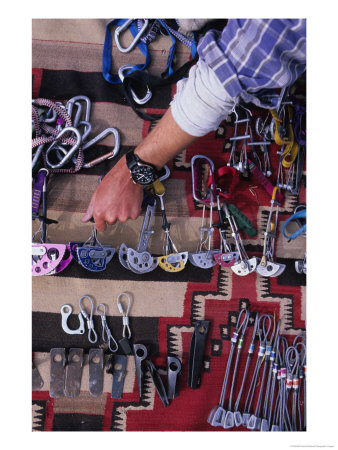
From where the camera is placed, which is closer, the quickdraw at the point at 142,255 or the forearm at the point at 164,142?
the forearm at the point at 164,142

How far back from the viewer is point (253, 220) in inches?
64.5

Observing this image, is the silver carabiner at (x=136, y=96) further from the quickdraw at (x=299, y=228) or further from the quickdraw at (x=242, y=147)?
the quickdraw at (x=299, y=228)

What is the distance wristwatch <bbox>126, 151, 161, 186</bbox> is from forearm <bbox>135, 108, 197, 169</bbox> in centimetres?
2

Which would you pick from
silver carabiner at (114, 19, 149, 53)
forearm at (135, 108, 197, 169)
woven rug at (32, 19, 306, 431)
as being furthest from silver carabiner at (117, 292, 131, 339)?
silver carabiner at (114, 19, 149, 53)

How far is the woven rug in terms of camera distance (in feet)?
5.03

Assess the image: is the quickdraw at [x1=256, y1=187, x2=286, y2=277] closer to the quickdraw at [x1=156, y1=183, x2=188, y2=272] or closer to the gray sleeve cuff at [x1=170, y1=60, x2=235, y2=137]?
the quickdraw at [x1=156, y1=183, x2=188, y2=272]

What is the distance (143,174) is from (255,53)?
1.94ft

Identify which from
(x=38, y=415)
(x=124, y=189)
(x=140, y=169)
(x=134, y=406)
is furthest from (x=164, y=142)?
(x=38, y=415)

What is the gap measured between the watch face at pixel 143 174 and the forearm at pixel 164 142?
0.12ft

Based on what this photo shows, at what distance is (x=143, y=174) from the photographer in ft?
4.44

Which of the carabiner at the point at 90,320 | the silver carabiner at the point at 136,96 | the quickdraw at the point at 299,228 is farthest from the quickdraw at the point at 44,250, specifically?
the quickdraw at the point at 299,228

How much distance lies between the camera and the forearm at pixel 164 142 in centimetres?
122

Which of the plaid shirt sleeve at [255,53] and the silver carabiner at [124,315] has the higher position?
the plaid shirt sleeve at [255,53]

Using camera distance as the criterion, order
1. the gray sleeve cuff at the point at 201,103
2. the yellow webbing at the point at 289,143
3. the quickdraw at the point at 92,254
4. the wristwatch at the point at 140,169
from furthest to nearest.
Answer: the yellow webbing at the point at 289,143, the quickdraw at the point at 92,254, the wristwatch at the point at 140,169, the gray sleeve cuff at the point at 201,103
